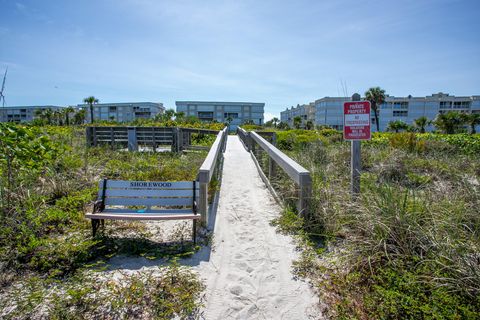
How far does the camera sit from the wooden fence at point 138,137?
1345cm

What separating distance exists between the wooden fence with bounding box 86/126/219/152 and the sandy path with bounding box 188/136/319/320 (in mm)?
8875

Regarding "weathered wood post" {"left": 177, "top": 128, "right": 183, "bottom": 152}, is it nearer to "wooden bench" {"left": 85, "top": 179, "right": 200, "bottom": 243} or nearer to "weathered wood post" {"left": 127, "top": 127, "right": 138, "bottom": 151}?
"weathered wood post" {"left": 127, "top": 127, "right": 138, "bottom": 151}

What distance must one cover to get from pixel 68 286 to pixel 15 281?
0.60 meters

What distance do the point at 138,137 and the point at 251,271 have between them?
12.0 metres

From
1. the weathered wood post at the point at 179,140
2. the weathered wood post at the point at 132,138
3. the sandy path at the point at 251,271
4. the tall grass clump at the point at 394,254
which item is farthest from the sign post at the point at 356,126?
the weathered wood post at the point at 132,138

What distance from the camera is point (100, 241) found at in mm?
3387

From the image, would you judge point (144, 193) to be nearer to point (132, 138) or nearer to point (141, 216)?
point (141, 216)

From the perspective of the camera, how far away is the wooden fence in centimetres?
1345

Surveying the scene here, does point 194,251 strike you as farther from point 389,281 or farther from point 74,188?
point 74,188

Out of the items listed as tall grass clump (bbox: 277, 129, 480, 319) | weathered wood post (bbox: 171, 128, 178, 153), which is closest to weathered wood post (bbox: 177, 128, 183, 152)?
weathered wood post (bbox: 171, 128, 178, 153)

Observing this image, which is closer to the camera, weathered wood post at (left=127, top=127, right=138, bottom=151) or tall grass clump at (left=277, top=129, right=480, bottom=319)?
tall grass clump at (left=277, top=129, right=480, bottom=319)

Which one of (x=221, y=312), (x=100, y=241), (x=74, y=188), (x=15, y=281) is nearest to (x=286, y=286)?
(x=221, y=312)

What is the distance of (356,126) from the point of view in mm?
4172

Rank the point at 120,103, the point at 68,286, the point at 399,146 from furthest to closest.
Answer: the point at 120,103, the point at 399,146, the point at 68,286
